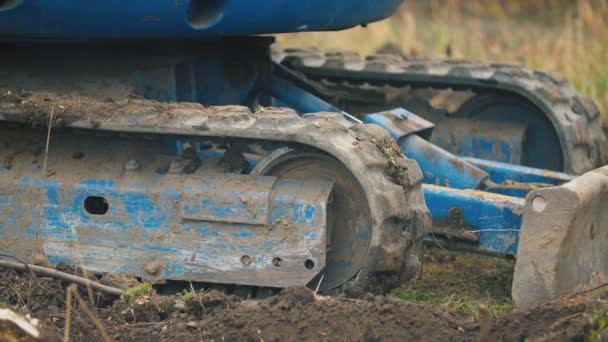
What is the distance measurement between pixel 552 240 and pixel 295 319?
3.16 feet

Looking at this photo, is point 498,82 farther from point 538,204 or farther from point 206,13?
point 538,204

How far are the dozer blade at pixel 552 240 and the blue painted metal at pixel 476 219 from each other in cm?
53

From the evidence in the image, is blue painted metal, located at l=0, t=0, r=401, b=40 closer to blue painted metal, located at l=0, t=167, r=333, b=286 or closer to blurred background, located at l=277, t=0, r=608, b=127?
blue painted metal, located at l=0, t=167, r=333, b=286

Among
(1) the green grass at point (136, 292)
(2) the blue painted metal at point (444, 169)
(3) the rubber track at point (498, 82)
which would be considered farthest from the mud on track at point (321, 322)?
(3) the rubber track at point (498, 82)

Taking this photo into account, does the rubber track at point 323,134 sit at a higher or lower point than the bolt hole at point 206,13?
lower

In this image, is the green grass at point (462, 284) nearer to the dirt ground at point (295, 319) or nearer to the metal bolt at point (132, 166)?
the dirt ground at point (295, 319)

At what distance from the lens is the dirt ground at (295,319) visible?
11.6 feet

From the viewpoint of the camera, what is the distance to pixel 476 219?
4.68m

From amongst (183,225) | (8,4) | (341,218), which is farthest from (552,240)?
(8,4)

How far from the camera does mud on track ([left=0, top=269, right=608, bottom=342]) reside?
354 cm

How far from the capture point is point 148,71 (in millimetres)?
4965

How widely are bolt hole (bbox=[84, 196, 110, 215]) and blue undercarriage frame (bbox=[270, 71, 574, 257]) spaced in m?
1.07

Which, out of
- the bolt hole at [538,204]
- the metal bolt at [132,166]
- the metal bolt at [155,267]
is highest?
the metal bolt at [132,166]

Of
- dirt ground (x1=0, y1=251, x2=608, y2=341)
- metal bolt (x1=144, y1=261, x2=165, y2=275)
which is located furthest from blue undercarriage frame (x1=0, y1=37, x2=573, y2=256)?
metal bolt (x1=144, y1=261, x2=165, y2=275)
